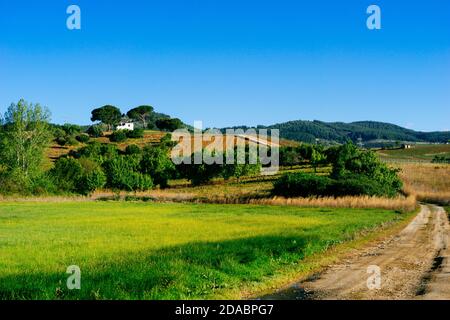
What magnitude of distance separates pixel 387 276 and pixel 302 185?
4841 centimetres

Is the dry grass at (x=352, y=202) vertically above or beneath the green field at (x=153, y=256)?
beneath

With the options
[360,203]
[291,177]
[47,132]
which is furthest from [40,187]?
[360,203]

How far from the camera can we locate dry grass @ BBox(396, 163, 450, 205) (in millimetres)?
74438

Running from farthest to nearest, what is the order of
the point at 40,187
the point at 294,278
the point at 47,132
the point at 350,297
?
the point at 47,132, the point at 40,187, the point at 294,278, the point at 350,297

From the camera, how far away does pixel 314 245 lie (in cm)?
2397

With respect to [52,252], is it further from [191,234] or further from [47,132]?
[47,132]

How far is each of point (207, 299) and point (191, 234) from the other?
15318 mm

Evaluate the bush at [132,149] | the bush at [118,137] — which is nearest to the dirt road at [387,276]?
the bush at [132,149]

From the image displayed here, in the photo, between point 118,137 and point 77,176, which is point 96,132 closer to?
point 118,137

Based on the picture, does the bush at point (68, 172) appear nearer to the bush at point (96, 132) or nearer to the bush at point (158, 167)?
the bush at point (158, 167)

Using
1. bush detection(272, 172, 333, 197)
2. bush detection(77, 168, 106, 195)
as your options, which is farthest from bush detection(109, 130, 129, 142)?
bush detection(272, 172, 333, 197)

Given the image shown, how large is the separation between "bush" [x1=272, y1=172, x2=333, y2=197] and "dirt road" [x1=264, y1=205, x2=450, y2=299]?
120 ft

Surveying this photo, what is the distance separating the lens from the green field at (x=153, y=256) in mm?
14172

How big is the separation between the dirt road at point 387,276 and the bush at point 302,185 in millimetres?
36588
